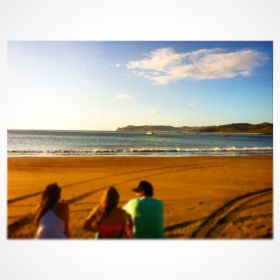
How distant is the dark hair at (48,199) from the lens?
11.5ft

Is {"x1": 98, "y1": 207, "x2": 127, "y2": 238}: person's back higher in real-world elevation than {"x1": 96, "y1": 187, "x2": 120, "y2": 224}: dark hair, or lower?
lower

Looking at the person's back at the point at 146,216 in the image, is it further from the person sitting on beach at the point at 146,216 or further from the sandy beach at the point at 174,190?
the sandy beach at the point at 174,190

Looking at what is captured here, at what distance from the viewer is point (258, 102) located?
12.2 ft

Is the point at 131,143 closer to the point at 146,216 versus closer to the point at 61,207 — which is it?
the point at 146,216

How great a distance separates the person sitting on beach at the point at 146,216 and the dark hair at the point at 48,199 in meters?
0.63

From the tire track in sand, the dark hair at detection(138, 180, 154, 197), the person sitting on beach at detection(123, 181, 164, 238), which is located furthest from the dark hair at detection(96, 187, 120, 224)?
the tire track in sand

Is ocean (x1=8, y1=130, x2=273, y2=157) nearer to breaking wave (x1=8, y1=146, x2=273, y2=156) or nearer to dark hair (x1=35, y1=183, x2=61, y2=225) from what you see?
breaking wave (x1=8, y1=146, x2=273, y2=156)

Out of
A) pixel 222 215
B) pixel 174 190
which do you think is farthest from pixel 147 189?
pixel 222 215

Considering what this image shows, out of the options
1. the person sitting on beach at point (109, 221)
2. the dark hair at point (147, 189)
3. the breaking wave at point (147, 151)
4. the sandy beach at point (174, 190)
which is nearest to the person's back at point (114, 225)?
the person sitting on beach at point (109, 221)

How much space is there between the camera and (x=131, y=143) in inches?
148

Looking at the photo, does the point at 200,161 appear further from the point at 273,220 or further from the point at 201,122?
the point at 273,220

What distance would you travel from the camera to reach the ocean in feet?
12.0

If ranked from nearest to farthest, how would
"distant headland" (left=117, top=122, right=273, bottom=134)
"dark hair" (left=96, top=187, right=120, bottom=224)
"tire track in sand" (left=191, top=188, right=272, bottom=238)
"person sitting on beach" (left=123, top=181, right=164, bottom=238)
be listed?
"person sitting on beach" (left=123, top=181, right=164, bottom=238)
"dark hair" (left=96, top=187, right=120, bottom=224)
"tire track in sand" (left=191, top=188, right=272, bottom=238)
"distant headland" (left=117, top=122, right=273, bottom=134)
